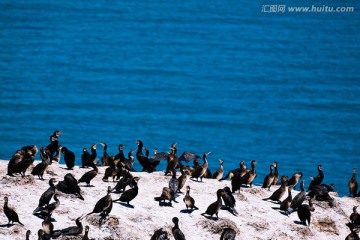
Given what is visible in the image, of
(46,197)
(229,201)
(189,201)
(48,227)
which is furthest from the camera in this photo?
(229,201)

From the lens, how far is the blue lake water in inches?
3789

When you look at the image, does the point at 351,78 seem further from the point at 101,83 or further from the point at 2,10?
the point at 2,10

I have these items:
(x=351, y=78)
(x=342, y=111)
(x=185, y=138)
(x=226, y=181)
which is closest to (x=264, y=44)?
(x=351, y=78)

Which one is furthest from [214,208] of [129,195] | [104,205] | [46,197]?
[46,197]

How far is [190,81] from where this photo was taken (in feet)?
436

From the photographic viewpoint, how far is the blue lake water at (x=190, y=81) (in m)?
96.2

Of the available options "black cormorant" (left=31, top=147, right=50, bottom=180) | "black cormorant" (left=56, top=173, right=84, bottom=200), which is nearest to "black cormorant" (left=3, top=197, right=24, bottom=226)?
"black cormorant" (left=56, top=173, right=84, bottom=200)

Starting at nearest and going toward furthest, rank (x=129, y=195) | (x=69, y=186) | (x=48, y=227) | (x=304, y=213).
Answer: (x=48, y=227) → (x=129, y=195) → (x=69, y=186) → (x=304, y=213)

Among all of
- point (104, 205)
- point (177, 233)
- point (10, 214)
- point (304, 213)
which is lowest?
point (177, 233)

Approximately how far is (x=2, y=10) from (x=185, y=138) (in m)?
94.1

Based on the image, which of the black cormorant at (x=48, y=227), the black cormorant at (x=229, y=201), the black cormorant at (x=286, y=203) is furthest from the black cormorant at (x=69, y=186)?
the black cormorant at (x=286, y=203)

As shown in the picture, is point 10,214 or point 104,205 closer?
point 10,214

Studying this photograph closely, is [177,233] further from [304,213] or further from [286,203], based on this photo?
[286,203]

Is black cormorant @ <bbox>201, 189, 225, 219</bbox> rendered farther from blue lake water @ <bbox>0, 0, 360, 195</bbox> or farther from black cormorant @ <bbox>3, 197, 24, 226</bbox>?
blue lake water @ <bbox>0, 0, 360, 195</bbox>
